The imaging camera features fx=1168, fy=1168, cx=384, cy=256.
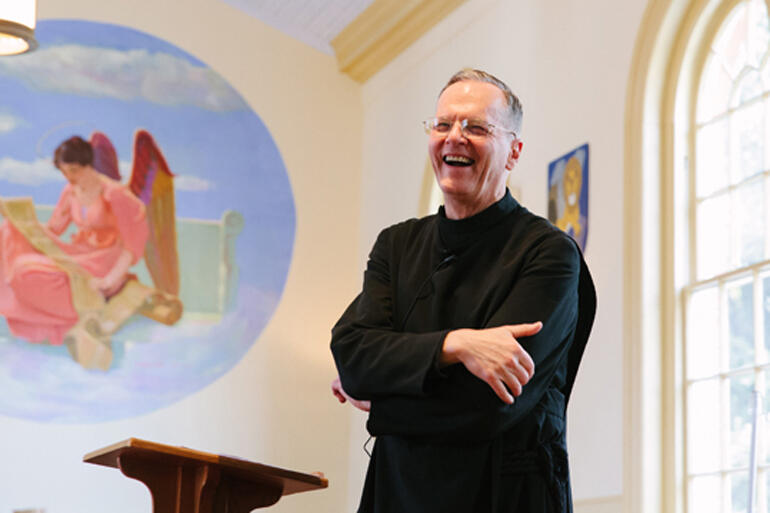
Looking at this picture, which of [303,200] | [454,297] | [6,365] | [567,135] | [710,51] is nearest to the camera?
[454,297]

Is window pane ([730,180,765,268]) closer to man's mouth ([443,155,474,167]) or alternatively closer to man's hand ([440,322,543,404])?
man's mouth ([443,155,474,167])

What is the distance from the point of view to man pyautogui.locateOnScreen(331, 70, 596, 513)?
2.79 m

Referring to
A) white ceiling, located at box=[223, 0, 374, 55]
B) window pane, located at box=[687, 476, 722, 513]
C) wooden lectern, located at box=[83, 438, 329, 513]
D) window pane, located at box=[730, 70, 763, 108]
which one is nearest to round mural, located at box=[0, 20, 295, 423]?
white ceiling, located at box=[223, 0, 374, 55]

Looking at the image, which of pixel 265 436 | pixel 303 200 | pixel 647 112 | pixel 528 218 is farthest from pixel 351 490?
pixel 528 218

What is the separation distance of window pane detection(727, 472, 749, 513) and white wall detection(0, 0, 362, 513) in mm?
5267

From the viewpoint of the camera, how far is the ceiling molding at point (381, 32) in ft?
36.0

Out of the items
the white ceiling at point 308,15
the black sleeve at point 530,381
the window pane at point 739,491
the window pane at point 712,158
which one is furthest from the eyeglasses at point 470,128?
the white ceiling at point 308,15

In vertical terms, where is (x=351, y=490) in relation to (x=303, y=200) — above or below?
below

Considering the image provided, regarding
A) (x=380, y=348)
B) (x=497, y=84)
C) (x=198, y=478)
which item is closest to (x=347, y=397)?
(x=380, y=348)

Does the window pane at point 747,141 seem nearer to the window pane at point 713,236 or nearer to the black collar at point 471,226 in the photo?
the window pane at point 713,236

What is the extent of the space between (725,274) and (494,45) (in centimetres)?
343

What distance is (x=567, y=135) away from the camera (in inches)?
336

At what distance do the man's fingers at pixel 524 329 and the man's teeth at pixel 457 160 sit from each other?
524 millimetres

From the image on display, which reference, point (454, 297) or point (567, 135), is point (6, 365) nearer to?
point (567, 135)
